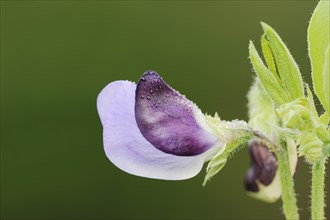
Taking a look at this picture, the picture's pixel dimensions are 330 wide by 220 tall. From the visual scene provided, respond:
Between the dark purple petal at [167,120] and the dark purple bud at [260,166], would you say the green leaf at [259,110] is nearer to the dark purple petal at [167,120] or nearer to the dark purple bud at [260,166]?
the dark purple bud at [260,166]

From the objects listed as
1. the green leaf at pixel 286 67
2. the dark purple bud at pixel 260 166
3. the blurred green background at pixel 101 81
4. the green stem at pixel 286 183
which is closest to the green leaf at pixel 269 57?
the green leaf at pixel 286 67

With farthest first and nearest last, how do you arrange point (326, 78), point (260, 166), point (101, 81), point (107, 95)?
point (101, 81) → point (260, 166) → point (107, 95) → point (326, 78)

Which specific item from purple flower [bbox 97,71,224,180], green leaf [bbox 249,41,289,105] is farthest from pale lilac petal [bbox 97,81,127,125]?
green leaf [bbox 249,41,289,105]

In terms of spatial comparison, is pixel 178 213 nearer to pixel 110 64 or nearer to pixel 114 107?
pixel 110 64

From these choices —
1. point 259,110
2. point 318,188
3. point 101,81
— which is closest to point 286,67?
point 318,188

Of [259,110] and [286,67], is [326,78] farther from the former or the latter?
[259,110]

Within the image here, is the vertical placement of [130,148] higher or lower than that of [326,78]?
lower
